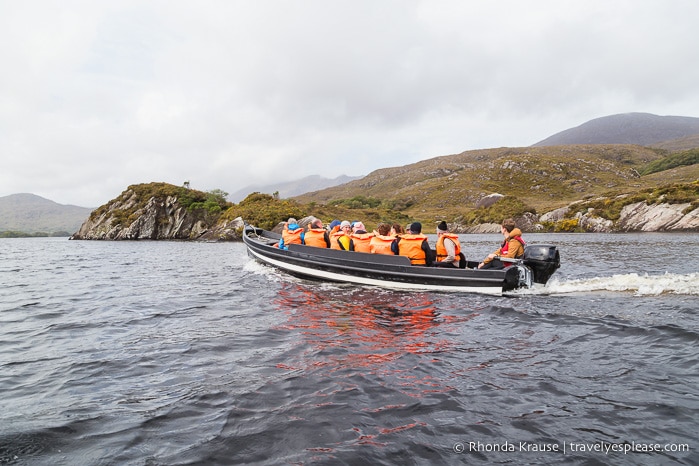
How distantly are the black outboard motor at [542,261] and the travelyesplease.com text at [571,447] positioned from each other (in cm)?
962

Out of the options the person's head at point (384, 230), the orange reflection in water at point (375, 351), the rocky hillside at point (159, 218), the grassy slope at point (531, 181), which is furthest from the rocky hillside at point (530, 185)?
the orange reflection in water at point (375, 351)

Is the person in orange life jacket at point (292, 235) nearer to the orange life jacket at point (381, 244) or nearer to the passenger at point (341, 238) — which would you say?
the passenger at point (341, 238)

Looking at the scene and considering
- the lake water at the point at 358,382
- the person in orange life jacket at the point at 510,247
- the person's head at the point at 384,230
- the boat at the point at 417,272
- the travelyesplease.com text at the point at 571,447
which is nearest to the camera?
the travelyesplease.com text at the point at 571,447

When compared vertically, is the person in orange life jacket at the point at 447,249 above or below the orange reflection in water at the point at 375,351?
above

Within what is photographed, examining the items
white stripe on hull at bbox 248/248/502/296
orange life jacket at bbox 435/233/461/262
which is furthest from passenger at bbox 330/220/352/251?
orange life jacket at bbox 435/233/461/262

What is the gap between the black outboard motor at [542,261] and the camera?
12945 mm

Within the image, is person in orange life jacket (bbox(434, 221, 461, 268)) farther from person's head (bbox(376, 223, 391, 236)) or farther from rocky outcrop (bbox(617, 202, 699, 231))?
rocky outcrop (bbox(617, 202, 699, 231))

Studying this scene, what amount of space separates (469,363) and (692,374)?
131 inches

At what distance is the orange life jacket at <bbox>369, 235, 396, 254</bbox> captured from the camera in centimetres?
1481

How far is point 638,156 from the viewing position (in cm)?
17962

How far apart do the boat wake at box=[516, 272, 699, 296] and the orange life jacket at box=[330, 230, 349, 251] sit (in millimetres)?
7205

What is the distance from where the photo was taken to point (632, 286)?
497 inches

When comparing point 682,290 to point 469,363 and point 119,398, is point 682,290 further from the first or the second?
point 119,398

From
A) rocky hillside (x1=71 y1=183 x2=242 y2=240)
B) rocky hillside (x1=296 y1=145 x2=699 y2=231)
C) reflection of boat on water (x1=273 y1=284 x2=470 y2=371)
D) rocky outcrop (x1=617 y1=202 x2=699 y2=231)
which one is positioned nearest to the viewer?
reflection of boat on water (x1=273 y1=284 x2=470 y2=371)
